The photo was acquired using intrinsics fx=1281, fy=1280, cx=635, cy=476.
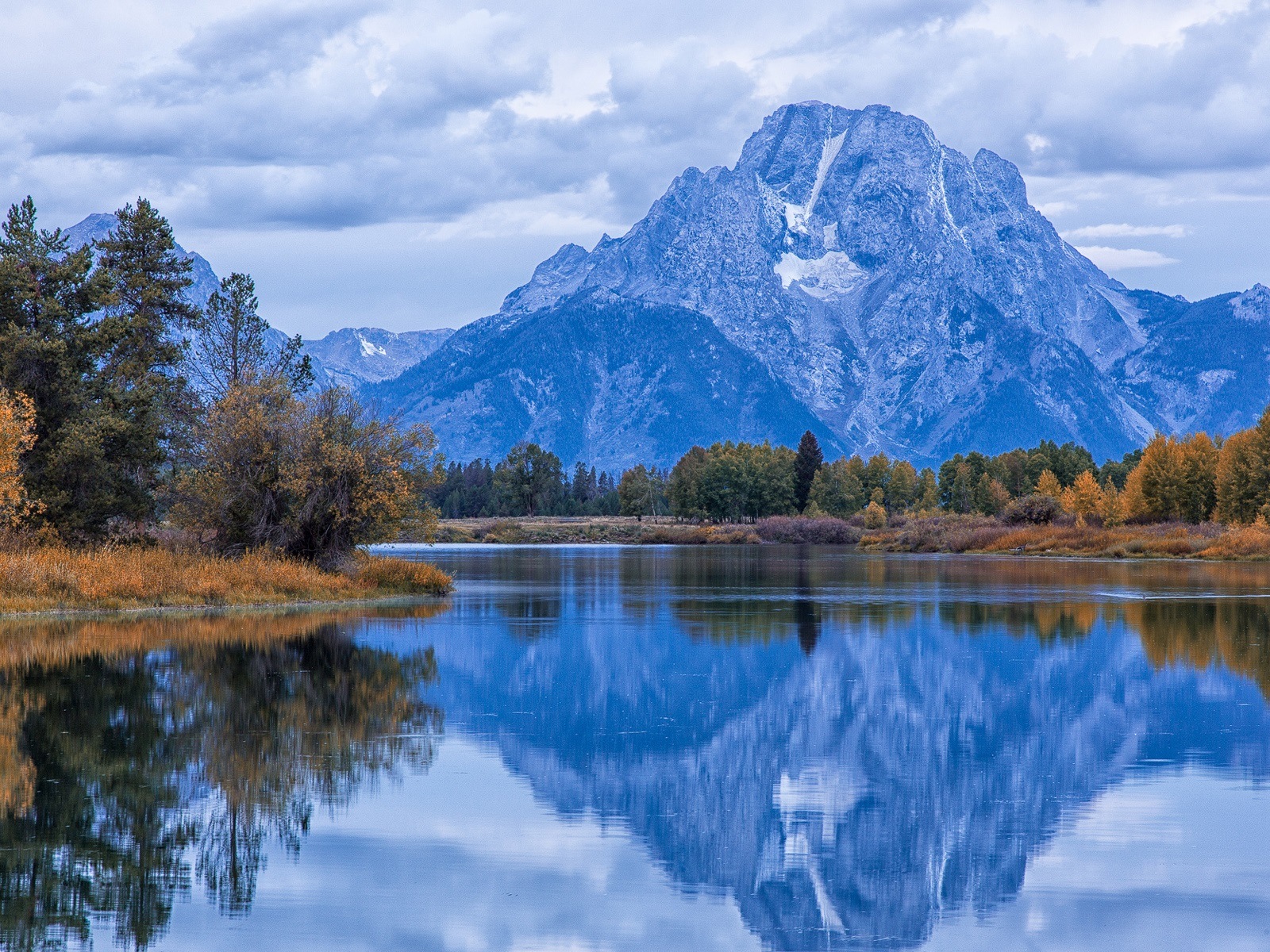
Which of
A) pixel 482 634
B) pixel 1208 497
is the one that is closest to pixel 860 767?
pixel 482 634

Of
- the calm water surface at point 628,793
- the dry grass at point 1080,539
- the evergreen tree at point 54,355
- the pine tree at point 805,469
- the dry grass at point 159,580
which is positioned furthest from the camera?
the pine tree at point 805,469

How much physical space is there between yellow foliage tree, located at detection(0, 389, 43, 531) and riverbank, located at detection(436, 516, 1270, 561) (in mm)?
13461

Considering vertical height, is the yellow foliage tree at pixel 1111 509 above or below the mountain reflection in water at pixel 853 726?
above

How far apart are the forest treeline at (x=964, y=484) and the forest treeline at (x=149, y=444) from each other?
72587mm

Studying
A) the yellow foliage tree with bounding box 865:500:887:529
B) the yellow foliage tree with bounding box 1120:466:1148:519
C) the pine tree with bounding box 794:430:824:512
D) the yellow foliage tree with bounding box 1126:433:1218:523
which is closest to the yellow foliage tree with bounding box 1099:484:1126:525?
the yellow foliage tree with bounding box 1120:466:1148:519

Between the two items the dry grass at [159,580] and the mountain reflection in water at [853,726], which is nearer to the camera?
the mountain reflection in water at [853,726]

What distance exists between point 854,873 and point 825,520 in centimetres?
13687

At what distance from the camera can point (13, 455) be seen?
37.9 meters

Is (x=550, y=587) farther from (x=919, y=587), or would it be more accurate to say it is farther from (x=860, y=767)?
(x=860, y=767)

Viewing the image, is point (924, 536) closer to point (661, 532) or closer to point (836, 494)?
point (661, 532)

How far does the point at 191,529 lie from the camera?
142 ft

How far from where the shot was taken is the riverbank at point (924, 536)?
8894cm

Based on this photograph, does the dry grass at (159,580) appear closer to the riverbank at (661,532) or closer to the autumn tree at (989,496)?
the riverbank at (661,532)

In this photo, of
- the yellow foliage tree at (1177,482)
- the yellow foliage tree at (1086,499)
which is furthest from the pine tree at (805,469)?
the yellow foliage tree at (1177,482)
